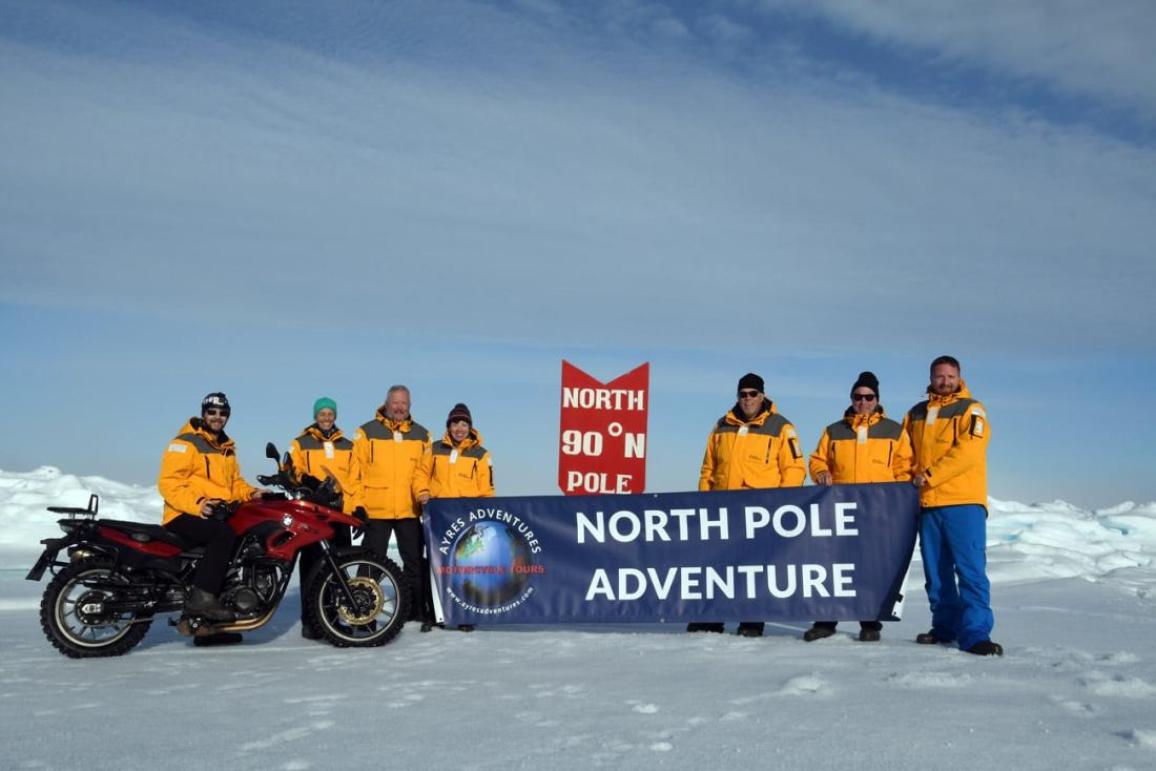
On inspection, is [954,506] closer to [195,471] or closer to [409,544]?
[409,544]

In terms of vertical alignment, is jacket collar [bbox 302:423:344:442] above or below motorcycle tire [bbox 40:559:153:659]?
above

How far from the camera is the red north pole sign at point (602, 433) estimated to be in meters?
8.71

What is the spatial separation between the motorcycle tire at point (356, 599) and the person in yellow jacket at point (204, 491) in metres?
0.61

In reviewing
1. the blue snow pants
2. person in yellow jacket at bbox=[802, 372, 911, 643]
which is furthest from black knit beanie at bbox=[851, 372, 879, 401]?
the blue snow pants

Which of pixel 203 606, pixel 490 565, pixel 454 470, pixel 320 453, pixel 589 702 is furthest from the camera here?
pixel 320 453

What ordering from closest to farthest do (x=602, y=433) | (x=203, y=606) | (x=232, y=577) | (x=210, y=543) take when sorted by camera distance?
(x=203, y=606), (x=210, y=543), (x=232, y=577), (x=602, y=433)

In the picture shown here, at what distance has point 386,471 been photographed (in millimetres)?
7789

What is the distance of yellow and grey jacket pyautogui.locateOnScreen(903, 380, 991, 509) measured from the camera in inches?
248

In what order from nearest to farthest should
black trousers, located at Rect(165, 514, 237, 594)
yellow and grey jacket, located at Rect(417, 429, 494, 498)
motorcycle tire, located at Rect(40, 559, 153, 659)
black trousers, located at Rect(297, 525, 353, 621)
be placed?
1. motorcycle tire, located at Rect(40, 559, 153, 659)
2. black trousers, located at Rect(165, 514, 237, 594)
3. black trousers, located at Rect(297, 525, 353, 621)
4. yellow and grey jacket, located at Rect(417, 429, 494, 498)

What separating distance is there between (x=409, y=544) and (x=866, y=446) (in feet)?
12.2

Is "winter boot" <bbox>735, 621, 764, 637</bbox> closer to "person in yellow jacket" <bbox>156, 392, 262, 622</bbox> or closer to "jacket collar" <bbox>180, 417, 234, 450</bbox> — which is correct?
"person in yellow jacket" <bbox>156, 392, 262, 622</bbox>

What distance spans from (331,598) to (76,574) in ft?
5.63

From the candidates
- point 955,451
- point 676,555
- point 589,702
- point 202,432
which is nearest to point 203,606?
point 202,432

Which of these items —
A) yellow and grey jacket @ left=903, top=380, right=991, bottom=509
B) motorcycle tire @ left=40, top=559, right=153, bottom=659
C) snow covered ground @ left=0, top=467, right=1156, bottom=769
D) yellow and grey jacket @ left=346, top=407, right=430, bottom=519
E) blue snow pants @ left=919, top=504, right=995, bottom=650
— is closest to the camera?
snow covered ground @ left=0, top=467, right=1156, bottom=769
